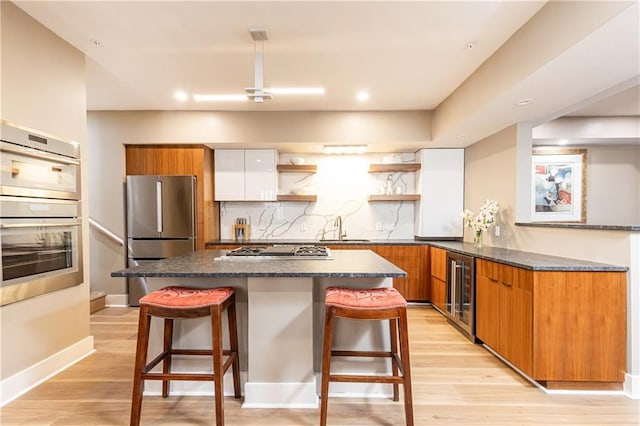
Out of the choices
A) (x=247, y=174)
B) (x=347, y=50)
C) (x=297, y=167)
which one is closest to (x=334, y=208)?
(x=297, y=167)

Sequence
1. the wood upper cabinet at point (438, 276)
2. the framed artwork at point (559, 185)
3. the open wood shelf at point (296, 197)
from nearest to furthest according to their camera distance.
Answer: the wood upper cabinet at point (438, 276), the framed artwork at point (559, 185), the open wood shelf at point (296, 197)

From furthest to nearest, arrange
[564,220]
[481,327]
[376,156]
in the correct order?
[376,156] < [564,220] < [481,327]

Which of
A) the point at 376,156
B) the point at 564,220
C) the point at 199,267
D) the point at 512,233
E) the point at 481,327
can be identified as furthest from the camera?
the point at 376,156

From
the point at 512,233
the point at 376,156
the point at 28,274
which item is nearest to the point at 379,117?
the point at 376,156

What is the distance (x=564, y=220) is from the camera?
4086 millimetres

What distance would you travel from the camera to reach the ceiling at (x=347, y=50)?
6.73 feet

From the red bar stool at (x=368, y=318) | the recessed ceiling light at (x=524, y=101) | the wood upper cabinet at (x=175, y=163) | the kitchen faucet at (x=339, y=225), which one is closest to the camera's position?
the red bar stool at (x=368, y=318)

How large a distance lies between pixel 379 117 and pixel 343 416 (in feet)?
11.3

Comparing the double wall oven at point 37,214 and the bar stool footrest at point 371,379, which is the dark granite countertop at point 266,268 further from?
the double wall oven at point 37,214

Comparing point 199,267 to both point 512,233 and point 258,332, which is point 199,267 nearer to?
point 258,332

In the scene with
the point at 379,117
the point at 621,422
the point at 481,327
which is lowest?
the point at 621,422

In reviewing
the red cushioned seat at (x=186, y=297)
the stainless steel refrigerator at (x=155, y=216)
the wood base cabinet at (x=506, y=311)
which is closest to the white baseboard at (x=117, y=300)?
the stainless steel refrigerator at (x=155, y=216)

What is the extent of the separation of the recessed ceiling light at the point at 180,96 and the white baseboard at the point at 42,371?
263cm

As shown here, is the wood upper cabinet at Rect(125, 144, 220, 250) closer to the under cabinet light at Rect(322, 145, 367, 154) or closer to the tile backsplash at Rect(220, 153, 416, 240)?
the tile backsplash at Rect(220, 153, 416, 240)
